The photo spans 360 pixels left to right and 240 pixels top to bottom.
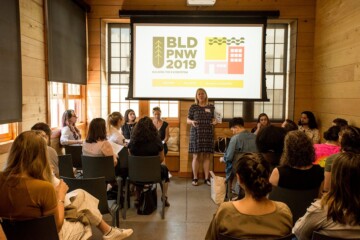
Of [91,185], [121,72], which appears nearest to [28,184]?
Answer: [91,185]

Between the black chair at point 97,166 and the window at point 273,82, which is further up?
the window at point 273,82

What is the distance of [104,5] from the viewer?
18.2 ft

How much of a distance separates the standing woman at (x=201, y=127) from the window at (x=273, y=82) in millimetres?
769

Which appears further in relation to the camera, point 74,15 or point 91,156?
point 74,15

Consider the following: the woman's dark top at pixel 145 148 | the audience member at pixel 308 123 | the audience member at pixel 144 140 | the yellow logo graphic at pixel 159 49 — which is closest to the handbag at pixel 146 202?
the woman's dark top at pixel 145 148

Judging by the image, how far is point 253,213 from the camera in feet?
4.92

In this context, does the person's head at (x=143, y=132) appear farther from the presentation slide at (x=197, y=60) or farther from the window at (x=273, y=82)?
the window at (x=273, y=82)

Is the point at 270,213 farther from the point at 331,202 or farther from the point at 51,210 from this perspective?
the point at 51,210

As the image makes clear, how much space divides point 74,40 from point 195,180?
281 cm

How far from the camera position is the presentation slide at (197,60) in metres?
5.35

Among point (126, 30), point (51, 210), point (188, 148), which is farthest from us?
point (126, 30)

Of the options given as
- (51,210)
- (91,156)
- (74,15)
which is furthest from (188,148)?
(51,210)

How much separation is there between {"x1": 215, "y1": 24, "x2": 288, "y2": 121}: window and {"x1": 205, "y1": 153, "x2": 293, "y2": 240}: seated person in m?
4.27

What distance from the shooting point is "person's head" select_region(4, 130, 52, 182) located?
183cm
